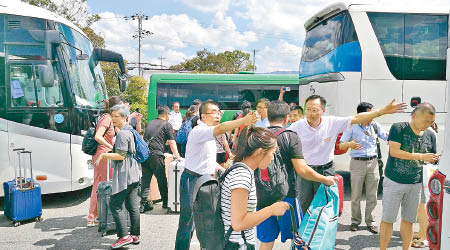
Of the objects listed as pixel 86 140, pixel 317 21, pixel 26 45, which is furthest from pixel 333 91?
pixel 26 45

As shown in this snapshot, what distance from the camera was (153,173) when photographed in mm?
6883

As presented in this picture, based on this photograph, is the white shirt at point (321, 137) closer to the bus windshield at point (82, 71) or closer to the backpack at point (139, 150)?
the backpack at point (139, 150)

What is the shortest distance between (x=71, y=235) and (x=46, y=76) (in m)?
2.59

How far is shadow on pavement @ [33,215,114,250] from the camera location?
5203 millimetres

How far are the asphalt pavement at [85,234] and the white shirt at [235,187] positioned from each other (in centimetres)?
275

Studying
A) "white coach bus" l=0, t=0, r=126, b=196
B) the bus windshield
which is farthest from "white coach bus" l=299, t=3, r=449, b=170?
"white coach bus" l=0, t=0, r=126, b=196

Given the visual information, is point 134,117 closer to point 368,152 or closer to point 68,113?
point 68,113

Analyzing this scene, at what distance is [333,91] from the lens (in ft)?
25.3

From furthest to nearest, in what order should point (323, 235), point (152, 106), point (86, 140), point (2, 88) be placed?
1. point (152, 106)
2. point (2, 88)
3. point (86, 140)
4. point (323, 235)

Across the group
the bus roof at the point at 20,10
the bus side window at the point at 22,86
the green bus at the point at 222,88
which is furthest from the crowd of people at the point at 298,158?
the green bus at the point at 222,88

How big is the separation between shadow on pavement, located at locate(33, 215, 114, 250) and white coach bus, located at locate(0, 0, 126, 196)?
0.84m

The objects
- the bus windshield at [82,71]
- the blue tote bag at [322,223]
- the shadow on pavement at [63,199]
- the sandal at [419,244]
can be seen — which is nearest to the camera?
the blue tote bag at [322,223]

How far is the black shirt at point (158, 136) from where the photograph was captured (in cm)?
663

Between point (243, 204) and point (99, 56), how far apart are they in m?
7.21
